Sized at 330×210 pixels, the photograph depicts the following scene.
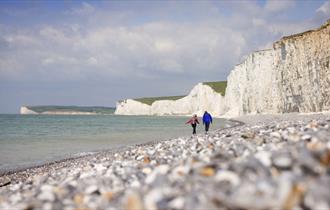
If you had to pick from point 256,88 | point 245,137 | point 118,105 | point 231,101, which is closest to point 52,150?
point 245,137

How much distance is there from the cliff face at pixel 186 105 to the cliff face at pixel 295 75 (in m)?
38.5

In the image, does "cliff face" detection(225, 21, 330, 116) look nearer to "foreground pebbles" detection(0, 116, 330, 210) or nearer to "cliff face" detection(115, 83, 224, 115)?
"foreground pebbles" detection(0, 116, 330, 210)

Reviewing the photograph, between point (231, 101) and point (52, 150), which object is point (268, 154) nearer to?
point (52, 150)

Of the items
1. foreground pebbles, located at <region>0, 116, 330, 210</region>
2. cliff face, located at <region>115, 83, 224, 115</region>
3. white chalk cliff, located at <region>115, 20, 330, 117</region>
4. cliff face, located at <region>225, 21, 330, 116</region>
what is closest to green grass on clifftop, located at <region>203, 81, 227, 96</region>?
cliff face, located at <region>115, 83, 224, 115</region>

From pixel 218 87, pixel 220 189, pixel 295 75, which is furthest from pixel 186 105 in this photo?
pixel 220 189

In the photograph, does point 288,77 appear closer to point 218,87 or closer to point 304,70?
point 304,70

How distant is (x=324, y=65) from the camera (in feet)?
111

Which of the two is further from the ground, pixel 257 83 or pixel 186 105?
pixel 257 83

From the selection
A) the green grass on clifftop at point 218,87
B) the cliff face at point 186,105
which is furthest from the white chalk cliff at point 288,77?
the cliff face at point 186,105

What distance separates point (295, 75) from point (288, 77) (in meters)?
1.88

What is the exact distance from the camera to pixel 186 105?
4904 inches

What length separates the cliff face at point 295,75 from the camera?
3419 cm

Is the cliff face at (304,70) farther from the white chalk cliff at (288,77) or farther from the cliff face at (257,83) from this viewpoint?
the cliff face at (257,83)

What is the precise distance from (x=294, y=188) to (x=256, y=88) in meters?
59.3
